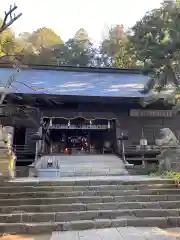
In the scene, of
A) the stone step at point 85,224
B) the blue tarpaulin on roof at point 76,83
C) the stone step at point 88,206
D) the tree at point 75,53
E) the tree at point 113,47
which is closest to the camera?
the stone step at point 85,224

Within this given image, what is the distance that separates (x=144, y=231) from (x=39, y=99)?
1073 centimetres

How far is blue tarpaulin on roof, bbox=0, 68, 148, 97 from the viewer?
15.5m

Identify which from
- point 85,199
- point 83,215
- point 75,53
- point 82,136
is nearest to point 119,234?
point 83,215

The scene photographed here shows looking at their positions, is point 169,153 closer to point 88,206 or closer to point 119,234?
point 88,206

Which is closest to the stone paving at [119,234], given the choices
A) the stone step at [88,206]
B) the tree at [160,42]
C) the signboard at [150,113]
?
the stone step at [88,206]

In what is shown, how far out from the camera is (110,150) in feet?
51.9

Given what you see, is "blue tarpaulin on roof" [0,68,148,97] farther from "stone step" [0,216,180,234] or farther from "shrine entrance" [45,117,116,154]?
"stone step" [0,216,180,234]

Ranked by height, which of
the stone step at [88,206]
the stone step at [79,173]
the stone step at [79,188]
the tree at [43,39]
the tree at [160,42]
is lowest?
the stone step at [88,206]

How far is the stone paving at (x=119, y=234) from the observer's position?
16.6ft

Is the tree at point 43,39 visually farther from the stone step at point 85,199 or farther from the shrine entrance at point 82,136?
the stone step at point 85,199

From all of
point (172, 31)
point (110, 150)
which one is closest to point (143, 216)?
point (172, 31)

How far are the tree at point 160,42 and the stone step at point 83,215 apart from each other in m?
5.32

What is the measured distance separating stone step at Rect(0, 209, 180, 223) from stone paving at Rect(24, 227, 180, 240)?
2.30ft

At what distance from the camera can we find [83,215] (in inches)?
252
